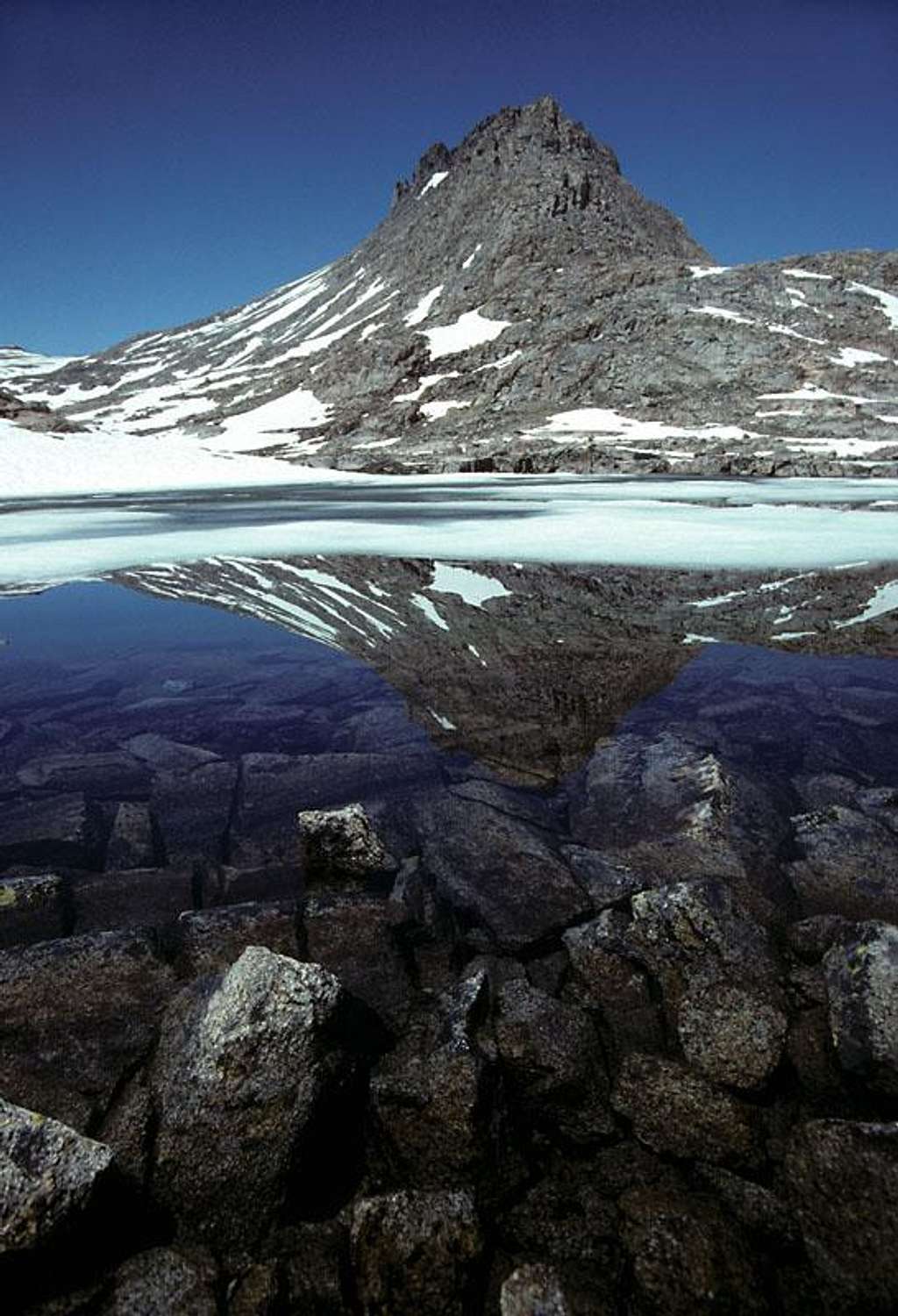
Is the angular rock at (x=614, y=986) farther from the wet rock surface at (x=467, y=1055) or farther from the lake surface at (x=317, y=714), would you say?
the lake surface at (x=317, y=714)

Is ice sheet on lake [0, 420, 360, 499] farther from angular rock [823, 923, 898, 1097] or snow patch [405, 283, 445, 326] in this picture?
snow patch [405, 283, 445, 326]

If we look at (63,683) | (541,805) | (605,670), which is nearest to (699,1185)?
(541,805)

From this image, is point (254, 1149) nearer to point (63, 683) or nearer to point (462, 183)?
point (63, 683)

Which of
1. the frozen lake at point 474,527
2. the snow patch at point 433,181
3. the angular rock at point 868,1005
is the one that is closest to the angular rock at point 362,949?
the angular rock at point 868,1005

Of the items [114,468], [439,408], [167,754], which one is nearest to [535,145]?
[439,408]

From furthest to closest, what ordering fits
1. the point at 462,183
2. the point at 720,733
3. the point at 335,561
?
the point at 462,183, the point at 335,561, the point at 720,733

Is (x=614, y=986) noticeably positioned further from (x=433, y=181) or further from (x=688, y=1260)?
(x=433, y=181)

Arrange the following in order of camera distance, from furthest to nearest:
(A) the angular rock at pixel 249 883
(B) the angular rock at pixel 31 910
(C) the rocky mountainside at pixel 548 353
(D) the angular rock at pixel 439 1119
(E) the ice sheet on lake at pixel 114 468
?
(C) the rocky mountainside at pixel 548 353, (E) the ice sheet on lake at pixel 114 468, (A) the angular rock at pixel 249 883, (B) the angular rock at pixel 31 910, (D) the angular rock at pixel 439 1119
